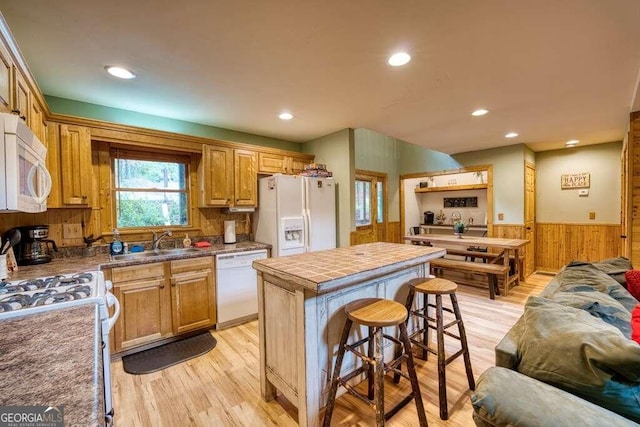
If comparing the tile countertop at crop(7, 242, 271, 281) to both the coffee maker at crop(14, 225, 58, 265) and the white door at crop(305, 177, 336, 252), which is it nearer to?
the coffee maker at crop(14, 225, 58, 265)

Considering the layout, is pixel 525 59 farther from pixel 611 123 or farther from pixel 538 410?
pixel 611 123

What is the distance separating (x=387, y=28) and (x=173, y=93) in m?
1.97

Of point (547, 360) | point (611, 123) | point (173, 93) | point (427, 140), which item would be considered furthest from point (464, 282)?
point (173, 93)

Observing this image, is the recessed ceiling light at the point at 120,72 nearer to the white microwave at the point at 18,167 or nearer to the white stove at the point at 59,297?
the white microwave at the point at 18,167

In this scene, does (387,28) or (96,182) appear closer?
(387,28)

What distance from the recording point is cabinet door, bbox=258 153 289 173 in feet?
12.0

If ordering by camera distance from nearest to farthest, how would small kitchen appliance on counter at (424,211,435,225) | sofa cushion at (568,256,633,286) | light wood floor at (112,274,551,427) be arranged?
light wood floor at (112,274,551,427) → sofa cushion at (568,256,633,286) → small kitchen appliance on counter at (424,211,435,225)

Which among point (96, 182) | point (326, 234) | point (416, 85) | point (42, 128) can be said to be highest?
point (416, 85)

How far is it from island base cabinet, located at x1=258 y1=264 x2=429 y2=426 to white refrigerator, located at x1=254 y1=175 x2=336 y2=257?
143cm

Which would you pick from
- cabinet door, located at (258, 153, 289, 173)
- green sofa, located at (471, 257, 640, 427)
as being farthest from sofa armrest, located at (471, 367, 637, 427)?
cabinet door, located at (258, 153, 289, 173)

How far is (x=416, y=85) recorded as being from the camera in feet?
7.82

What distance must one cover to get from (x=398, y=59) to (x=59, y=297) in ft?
8.29

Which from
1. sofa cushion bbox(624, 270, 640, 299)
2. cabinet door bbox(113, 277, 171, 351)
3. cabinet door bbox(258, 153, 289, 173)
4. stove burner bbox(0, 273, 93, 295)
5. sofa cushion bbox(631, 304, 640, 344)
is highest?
cabinet door bbox(258, 153, 289, 173)

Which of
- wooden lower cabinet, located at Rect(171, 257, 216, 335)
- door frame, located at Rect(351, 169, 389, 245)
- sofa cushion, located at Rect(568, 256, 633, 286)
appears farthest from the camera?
door frame, located at Rect(351, 169, 389, 245)
